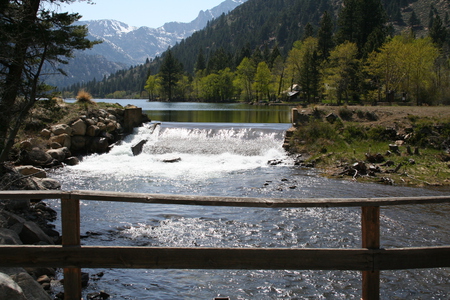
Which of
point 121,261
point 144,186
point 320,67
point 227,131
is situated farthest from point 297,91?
point 121,261

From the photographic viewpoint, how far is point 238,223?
33.7 ft

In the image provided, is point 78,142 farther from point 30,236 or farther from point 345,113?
point 345,113

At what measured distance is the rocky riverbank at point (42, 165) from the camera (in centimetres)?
500

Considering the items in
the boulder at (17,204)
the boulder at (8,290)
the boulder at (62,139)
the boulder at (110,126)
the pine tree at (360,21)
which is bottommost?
the boulder at (17,204)

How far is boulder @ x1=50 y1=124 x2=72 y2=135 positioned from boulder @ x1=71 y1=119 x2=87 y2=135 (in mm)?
240

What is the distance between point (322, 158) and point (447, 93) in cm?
2333

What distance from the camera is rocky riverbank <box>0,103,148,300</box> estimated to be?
197 inches

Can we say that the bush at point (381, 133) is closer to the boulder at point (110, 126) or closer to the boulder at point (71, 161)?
the boulder at point (110, 126)

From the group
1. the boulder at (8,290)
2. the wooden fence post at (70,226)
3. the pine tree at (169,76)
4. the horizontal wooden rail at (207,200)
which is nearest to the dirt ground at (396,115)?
the horizontal wooden rail at (207,200)

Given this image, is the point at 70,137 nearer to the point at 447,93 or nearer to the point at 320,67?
the point at 447,93

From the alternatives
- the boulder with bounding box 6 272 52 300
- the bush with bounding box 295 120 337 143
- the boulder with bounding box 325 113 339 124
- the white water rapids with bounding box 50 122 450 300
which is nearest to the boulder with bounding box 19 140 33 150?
the white water rapids with bounding box 50 122 450 300

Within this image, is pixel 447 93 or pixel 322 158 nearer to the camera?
pixel 322 158

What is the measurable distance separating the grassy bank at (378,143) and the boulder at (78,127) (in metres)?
12.1

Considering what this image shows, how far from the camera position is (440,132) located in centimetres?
1873
